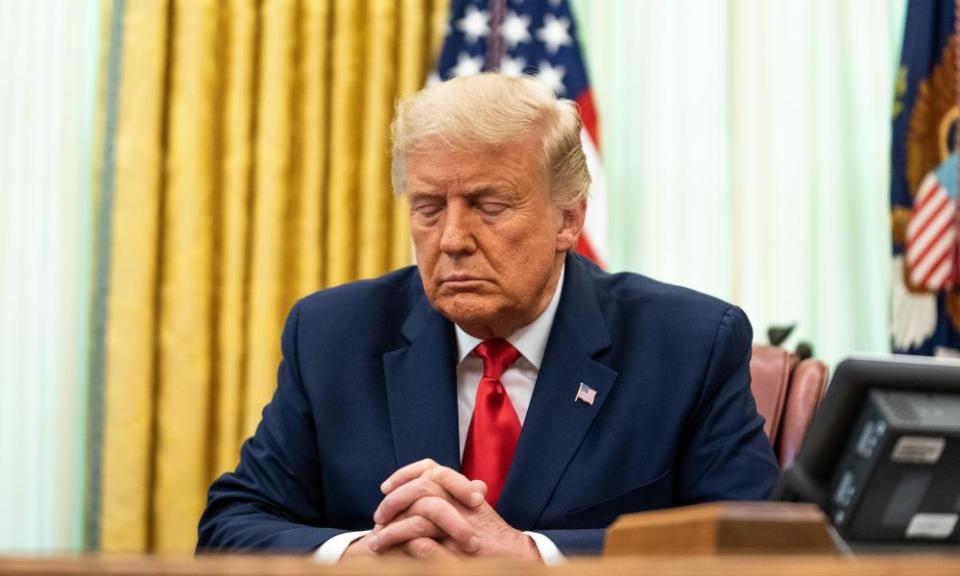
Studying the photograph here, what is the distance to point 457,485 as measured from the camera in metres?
2.03

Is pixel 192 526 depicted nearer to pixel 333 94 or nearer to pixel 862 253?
pixel 333 94

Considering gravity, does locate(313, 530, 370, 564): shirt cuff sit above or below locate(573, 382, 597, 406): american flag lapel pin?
below

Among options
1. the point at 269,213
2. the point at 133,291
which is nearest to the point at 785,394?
the point at 269,213

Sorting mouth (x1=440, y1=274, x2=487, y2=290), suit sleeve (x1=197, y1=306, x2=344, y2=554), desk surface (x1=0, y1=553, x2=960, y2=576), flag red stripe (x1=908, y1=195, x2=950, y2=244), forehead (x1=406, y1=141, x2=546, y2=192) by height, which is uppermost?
forehead (x1=406, y1=141, x2=546, y2=192)

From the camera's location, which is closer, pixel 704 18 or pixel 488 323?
pixel 488 323

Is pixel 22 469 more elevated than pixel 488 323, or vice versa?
pixel 488 323

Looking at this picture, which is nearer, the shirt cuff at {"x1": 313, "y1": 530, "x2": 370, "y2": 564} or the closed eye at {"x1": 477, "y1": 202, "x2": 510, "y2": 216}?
the shirt cuff at {"x1": 313, "y1": 530, "x2": 370, "y2": 564}

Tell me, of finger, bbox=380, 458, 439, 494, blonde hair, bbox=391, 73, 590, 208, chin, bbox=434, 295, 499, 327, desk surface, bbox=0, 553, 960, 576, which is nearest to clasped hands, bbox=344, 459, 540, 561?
finger, bbox=380, 458, 439, 494

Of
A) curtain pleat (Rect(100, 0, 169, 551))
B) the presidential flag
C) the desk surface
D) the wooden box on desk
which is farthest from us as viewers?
curtain pleat (Rect(100, 0, 169, 551))

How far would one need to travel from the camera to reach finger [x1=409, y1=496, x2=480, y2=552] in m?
1.99

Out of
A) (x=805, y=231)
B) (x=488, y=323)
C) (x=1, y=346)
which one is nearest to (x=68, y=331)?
(x=1, y=346)

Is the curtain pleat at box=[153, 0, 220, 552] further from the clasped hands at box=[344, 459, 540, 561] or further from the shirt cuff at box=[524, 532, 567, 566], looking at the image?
the shirt cuff at box=[524, 532, 567, 566]

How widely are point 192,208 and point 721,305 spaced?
228 cm

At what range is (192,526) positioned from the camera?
164 inches
